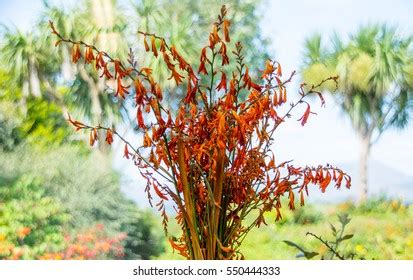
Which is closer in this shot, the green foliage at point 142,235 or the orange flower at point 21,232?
the orange flower at point 21,232

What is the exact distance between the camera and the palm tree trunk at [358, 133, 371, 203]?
245 cm

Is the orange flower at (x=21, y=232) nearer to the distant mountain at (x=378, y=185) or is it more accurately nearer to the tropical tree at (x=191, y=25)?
the tropical tree at (x=191, y=25)

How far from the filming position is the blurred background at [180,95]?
2424 mm

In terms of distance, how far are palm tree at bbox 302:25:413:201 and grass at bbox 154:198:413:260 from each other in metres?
0.08

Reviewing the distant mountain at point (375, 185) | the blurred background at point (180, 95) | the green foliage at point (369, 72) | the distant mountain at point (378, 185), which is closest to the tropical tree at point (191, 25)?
the blurred background at point (180, 95)

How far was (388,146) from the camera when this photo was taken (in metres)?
2.45

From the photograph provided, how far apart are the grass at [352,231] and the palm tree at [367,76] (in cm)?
8

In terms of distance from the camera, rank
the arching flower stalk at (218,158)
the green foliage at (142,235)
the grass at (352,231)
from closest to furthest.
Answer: the arching flower stalk at (218,158), the grass at (352,231), the green foliage at (142,235)

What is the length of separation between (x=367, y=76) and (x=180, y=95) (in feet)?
2.25

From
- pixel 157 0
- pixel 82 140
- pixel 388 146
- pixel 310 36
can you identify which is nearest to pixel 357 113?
pixel 388 146

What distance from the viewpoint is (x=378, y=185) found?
2.45 m

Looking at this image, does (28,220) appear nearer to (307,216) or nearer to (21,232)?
(21,232)

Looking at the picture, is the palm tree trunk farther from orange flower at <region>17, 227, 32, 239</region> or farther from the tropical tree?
orange flower at <region>17, 227, 32, 239</region>

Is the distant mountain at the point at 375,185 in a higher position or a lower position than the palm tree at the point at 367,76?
lower
